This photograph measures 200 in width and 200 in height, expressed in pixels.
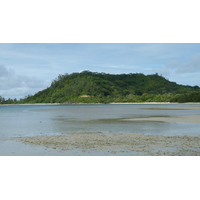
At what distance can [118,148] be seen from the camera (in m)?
15.2

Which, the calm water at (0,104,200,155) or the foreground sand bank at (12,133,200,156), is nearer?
the foreground sand bank at (12,133,200,156)

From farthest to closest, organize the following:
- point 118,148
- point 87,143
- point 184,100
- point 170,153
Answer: point 184,100 < point 87,143 < point 118,148 < point 170,153

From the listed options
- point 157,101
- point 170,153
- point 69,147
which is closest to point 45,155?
point 69,147

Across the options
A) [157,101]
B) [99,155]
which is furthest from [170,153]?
[157,101]

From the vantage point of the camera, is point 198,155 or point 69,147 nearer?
point 198,155

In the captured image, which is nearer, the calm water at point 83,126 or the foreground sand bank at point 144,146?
the foreground sand bank at point 144,146

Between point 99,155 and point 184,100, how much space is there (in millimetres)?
167286

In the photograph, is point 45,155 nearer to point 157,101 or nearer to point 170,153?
point 170,153

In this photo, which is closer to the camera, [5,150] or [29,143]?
[5,150]

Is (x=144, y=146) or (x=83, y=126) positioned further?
(x=83, y=126)

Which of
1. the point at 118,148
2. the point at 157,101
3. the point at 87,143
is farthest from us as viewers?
the point at 157,101

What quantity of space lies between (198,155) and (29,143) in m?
10.6

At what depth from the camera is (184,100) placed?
171500 millimetres
